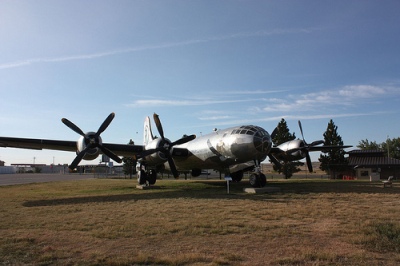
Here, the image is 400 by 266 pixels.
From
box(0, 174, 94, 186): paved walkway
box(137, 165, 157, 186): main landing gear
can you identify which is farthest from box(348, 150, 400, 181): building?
box(0, 174, 94, 186): paved walkway

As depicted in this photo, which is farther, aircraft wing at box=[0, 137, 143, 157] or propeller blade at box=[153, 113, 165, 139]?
propeller blade at box=[153, 113, 165, 139]

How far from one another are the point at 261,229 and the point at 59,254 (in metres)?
5.38

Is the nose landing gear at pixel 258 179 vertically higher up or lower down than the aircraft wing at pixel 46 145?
lower down

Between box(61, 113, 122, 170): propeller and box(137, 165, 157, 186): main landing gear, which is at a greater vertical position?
box(61, 113, 122, 170): propeller

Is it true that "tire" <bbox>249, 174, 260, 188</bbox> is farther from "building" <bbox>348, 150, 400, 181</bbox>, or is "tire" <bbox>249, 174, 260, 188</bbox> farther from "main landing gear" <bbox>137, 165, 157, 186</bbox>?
"building" <bbox>348, 150, 400, 181</bbox>

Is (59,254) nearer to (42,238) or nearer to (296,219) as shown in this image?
(42,238)

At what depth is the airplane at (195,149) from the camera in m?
20.7

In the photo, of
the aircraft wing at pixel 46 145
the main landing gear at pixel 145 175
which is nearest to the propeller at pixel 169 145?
the aircraft wing at pixel 46 145

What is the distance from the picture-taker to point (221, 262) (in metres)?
6.10

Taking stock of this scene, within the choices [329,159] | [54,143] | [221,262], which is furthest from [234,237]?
[329,159]

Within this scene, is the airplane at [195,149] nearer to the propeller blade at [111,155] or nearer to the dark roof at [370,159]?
the propeller blade at [111,155]

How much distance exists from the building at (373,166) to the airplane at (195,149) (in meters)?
22.3

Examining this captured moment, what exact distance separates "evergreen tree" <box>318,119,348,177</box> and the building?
148 cm

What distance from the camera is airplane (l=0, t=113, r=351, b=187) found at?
20.7m
